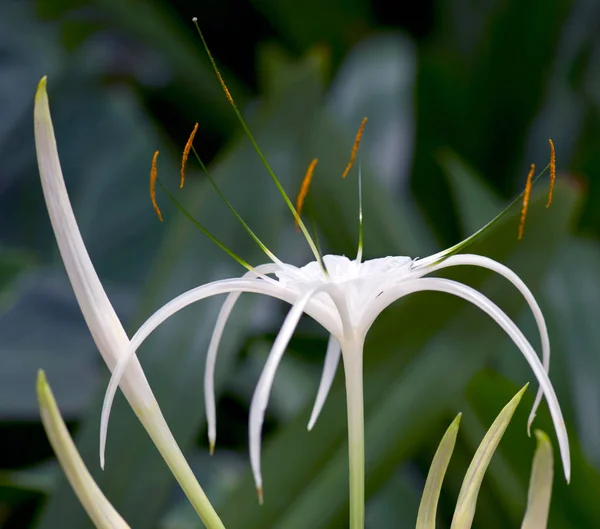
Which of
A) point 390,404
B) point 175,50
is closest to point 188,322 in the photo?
point 390,404

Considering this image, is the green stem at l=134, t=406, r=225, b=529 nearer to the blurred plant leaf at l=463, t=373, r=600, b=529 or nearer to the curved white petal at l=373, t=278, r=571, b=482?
the curved white petal at l=373, t=278, r=571, b=482

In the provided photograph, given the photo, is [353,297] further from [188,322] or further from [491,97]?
[491,97]

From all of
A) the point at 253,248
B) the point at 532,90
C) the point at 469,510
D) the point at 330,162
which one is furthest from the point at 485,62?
the point at 469,510

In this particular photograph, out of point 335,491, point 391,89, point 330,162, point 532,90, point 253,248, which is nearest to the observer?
point 335,491

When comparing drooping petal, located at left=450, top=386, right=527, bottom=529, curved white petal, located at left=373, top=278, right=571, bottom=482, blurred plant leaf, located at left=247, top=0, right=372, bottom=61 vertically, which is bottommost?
drooping petal, located at left=450, top=386, right=527, bottom=529

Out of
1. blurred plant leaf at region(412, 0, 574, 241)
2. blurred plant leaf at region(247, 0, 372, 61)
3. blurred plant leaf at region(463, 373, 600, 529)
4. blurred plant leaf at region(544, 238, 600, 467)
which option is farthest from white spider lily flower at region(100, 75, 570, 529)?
blurred plant leaf at region(247, 0, 372, 61)

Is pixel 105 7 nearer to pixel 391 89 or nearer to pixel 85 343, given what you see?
pixel 391 89

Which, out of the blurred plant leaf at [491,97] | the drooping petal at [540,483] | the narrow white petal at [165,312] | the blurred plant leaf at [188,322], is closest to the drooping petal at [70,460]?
the narrow white petal at [165,312]
